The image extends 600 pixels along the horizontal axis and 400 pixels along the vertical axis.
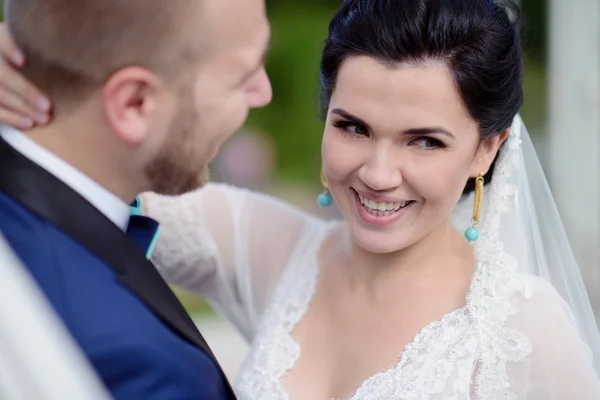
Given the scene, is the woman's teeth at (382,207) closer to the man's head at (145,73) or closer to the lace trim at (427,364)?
the lace trim at (427,364)

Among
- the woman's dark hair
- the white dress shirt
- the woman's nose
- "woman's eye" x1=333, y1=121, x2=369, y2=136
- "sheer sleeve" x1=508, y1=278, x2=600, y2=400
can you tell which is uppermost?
the woman's dark hair

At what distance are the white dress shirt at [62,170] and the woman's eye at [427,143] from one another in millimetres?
734

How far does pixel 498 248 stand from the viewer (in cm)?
196

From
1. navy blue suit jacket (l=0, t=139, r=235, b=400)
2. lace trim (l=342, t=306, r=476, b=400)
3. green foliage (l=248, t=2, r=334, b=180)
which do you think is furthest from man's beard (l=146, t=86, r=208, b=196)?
green foliage (l=248, t=2, r=334, b=180)

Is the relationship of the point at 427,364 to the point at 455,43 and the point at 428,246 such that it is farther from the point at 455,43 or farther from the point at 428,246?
the point at 455,43

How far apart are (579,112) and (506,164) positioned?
2455 millimetres

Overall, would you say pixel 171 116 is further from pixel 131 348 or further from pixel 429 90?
pixel 429 90

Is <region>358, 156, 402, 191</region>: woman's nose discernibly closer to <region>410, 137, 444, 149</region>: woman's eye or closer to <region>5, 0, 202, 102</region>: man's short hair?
<region>410, 137, 444, 149</region>: woman's eye

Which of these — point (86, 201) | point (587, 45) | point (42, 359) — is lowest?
point (42, 359)

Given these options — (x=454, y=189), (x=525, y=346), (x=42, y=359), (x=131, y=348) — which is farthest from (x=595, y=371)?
(x=42, y=359)

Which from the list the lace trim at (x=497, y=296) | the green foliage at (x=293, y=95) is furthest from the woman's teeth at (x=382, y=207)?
the green foliage at (x=293, y=95)

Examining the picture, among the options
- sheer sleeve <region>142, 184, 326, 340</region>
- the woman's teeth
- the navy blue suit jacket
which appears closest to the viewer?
the navy blue suit jacket

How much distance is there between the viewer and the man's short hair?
1285mm

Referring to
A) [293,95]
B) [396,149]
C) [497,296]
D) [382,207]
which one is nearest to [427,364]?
[497,296]
